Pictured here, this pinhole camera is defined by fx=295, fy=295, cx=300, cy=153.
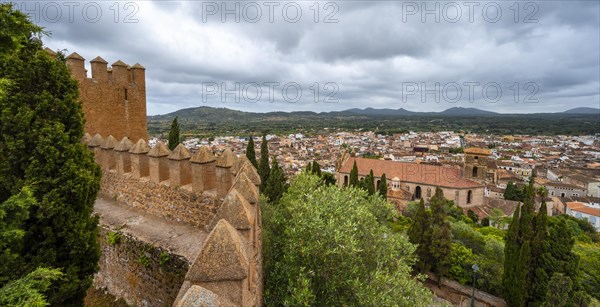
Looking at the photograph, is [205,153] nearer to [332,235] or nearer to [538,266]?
[332,235]

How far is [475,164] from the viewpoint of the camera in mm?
48656

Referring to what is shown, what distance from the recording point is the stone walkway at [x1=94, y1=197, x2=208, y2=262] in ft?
20.7

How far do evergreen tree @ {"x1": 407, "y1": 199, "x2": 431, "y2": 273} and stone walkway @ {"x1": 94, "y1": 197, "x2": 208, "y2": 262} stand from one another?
1706cm

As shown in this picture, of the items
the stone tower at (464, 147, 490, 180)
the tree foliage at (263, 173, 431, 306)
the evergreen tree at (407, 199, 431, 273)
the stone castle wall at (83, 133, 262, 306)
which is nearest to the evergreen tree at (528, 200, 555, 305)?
the evergreen tree at (407, 199, 431, 273)

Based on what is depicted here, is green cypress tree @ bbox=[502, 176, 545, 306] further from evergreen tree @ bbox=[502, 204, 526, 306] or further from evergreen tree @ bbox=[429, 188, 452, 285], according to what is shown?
evergreen tree @ bbox=[429, 188, 452, 285]

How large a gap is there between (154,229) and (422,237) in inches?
708

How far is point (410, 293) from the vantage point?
6.94 meters

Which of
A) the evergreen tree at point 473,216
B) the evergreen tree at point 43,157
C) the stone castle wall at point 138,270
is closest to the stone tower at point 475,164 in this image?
the evergreen tree at point 473,216

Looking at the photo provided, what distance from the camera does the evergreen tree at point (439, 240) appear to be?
61.3 feet

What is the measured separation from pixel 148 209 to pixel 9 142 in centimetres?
412

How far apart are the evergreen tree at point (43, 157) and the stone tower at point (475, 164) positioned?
53132mm

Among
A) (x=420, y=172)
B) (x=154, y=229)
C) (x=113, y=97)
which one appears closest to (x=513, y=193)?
(x=420, y=172)

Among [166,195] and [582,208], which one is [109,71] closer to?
[166,195]

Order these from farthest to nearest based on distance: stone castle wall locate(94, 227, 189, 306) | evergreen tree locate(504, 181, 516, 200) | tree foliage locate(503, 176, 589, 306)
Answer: evergreen tree locate(504, 181, 516, 200), tree foliage locate(503, 176, 589, 306), stone castle wall locate(94, 227, 189, 306)
